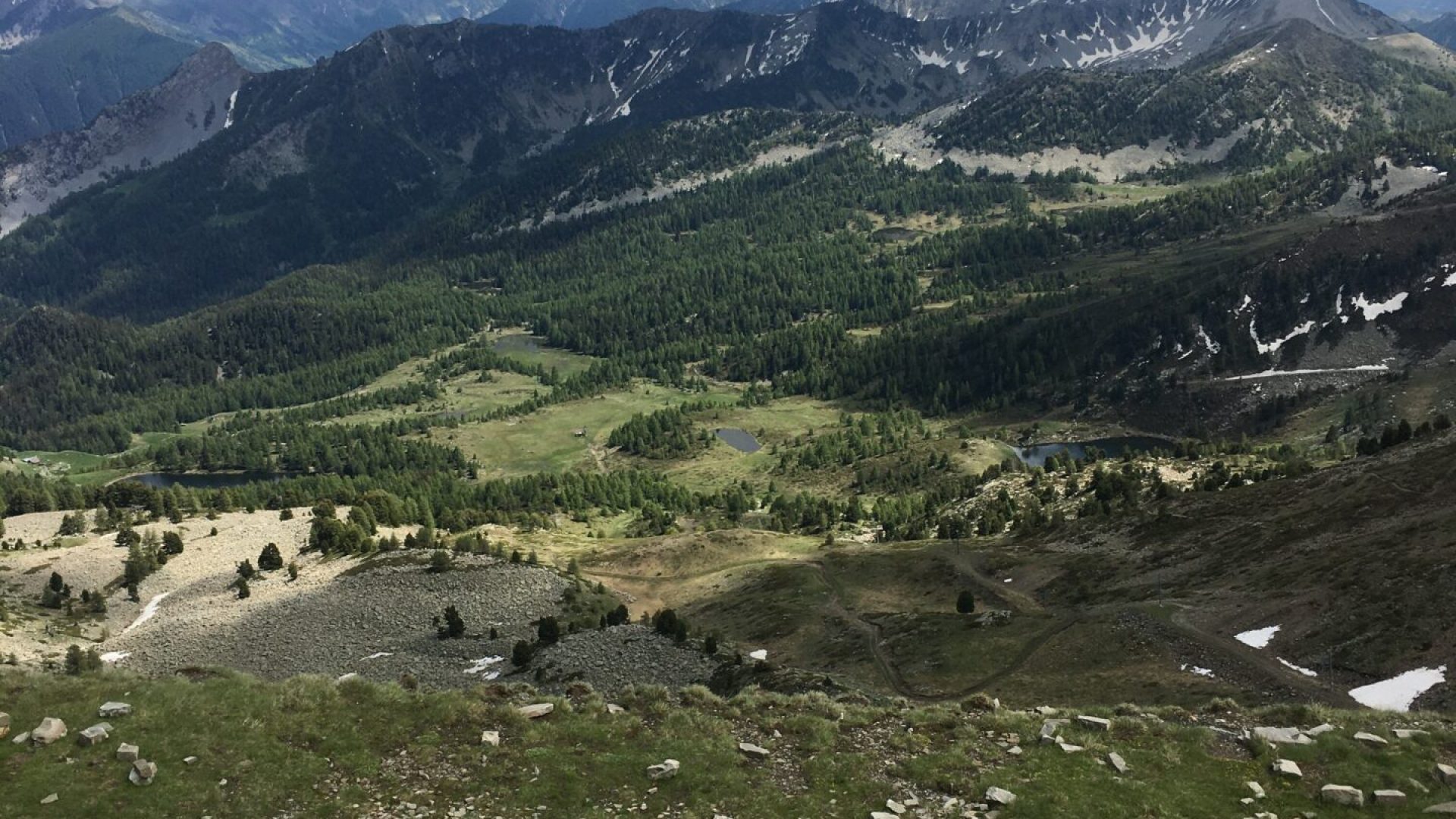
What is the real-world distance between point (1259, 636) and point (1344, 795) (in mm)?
32216

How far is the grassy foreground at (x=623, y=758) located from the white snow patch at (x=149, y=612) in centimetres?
6153

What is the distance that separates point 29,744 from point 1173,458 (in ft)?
527

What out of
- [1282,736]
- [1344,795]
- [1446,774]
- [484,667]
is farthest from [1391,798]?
[484,667]

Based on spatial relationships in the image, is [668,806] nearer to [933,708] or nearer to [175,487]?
[933,708]

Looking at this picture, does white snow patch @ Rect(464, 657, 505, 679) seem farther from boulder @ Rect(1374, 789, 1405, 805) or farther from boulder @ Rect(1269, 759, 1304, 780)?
boulder @ Rect(1374, 789, 1405, 805)

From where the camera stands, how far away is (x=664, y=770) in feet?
152

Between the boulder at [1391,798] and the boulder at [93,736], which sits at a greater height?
the boulder at [93,736]

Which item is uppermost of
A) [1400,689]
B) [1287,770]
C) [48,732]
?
[48,732]

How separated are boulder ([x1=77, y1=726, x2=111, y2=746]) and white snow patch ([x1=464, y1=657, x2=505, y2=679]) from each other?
39.5 metres

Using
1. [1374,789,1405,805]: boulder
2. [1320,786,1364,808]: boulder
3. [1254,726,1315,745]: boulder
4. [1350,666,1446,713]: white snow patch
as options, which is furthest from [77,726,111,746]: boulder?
[1350,666,1446,713]: white snow patch

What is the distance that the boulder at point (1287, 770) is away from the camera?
44188mm

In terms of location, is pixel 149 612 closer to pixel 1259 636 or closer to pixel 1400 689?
pixel 1259 636

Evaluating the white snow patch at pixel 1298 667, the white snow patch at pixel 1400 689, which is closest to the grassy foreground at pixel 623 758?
the white snow patch at pixel 1400 689

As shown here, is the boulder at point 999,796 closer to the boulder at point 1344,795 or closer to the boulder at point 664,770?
A: the boulder at point 1344,795
